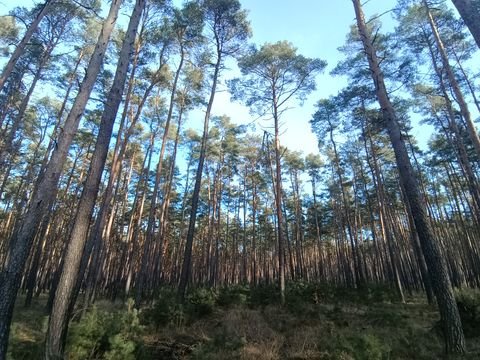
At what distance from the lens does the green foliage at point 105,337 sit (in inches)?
173

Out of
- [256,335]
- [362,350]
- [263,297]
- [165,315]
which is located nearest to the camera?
[362,350]

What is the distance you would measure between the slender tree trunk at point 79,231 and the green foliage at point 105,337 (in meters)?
0.22

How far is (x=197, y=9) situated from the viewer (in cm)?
1324

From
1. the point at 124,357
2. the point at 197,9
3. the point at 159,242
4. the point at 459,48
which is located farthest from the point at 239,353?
the point at 459,48

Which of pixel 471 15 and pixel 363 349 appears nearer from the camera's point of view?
pixel 363 349

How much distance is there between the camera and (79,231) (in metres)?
5.08

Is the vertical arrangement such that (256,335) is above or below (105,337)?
below

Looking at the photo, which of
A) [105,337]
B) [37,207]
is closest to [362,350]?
[105,337]

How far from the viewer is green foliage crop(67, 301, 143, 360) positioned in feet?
14.4

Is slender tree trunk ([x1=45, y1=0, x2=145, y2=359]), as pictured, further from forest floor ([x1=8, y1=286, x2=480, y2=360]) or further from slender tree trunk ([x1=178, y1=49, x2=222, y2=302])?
slender tree trunk ([x1=178, y1=49, x2=222, y2=302])

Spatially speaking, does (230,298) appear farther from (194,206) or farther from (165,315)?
(194,206)

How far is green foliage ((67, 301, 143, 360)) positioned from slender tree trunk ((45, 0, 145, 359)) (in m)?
0.22

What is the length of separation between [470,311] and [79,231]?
937 cm

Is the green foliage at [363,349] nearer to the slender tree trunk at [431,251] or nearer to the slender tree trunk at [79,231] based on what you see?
the slender tree trunk at [431,251]
